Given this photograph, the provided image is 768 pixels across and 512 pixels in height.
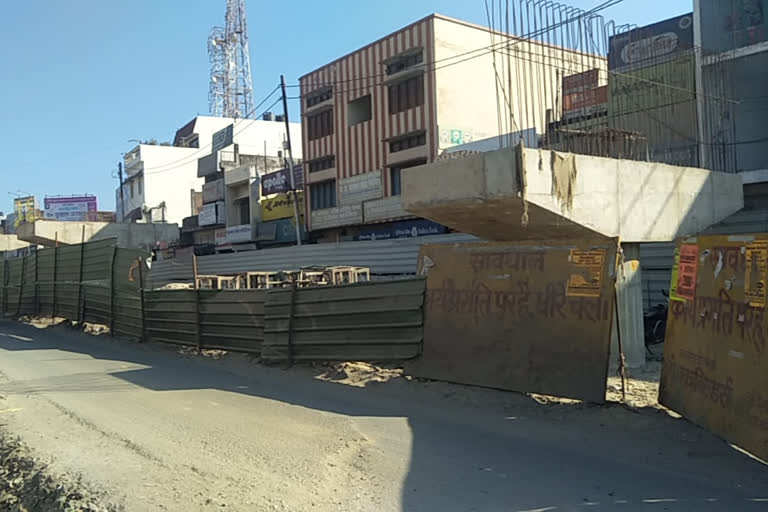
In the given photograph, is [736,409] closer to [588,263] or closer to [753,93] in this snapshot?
[588,263]

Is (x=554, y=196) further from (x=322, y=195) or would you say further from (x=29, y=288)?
(x=322, y=195)

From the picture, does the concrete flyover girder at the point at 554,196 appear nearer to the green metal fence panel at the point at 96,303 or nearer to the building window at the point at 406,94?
the green metal fence panel at the point at 96,303

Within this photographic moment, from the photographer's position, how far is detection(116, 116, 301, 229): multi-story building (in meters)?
61.2

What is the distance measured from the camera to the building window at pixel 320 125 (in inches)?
1483

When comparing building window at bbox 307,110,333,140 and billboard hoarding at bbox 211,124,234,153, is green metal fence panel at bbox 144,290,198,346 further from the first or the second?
billboard hoarding at bbox 211,124,234,153

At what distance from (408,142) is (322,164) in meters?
7.81

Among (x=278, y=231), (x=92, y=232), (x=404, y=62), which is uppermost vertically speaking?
(x=404, y=62)

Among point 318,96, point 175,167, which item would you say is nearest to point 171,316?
point 318,96

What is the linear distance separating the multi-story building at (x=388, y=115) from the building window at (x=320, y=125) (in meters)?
0.06

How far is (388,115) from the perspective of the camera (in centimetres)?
3300

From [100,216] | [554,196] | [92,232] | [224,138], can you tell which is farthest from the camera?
[100,216]

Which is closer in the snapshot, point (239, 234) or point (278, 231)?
point (278, 231)

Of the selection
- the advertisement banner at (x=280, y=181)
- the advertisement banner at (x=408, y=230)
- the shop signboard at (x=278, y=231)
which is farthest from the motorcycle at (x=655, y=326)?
the advertisement banner at (x=280, y=181)

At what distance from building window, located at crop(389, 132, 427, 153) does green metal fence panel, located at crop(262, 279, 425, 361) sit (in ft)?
72.3
